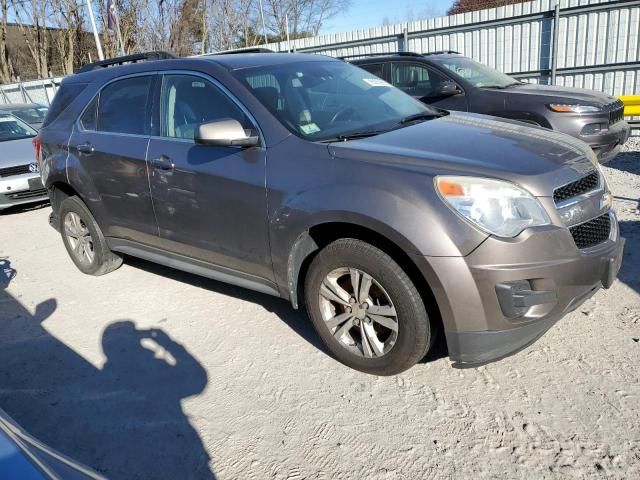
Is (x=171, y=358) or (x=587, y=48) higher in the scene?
(x=587, y=48)

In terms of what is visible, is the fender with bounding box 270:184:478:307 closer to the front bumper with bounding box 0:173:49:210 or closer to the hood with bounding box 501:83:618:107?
the hood with bounding box 501:83:618:107

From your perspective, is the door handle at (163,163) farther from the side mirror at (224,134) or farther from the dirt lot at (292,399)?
the dirt lot at (292,399)

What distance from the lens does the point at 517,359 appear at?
3.08m

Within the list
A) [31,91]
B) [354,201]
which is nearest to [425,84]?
[354,201]

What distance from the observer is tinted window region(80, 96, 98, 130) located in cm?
442

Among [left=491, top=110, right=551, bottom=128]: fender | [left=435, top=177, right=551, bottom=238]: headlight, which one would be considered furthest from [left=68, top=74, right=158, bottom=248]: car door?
[left=491, top=110, right=551, bottom=128]: fender

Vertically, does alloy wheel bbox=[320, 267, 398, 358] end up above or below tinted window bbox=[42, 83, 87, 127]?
below

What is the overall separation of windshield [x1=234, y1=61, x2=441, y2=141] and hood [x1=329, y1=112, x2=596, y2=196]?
0.27m

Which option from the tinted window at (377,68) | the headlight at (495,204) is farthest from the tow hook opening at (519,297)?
the tinted window at (377,68)

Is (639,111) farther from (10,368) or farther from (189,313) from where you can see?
(10,368)

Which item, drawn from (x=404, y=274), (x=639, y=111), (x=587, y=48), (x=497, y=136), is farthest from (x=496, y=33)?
(x=404, y=274)

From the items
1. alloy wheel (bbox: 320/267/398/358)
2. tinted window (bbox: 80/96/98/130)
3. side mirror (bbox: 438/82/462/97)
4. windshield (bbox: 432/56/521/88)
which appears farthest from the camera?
windshield (bbox: 432/56/521/88)

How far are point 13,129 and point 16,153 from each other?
55.4 inches

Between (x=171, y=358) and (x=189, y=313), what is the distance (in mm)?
617
